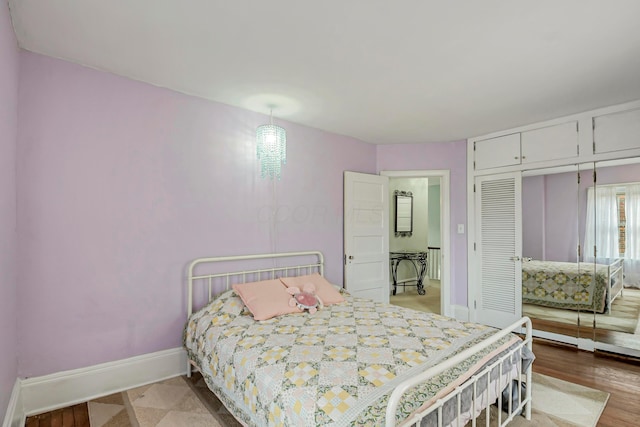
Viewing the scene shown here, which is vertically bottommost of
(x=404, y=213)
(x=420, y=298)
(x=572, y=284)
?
(x=420, y=298)

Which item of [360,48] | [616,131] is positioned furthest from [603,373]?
[360,48]

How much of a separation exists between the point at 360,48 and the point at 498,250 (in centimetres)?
320

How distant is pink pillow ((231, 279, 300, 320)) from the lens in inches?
102

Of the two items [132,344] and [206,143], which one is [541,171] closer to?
[206,143]

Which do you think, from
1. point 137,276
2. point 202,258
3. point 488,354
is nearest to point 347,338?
point 488,354

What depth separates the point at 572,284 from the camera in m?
3.56

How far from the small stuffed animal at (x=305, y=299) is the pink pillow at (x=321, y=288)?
A: 0.12 m

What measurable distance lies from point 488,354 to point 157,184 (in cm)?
268

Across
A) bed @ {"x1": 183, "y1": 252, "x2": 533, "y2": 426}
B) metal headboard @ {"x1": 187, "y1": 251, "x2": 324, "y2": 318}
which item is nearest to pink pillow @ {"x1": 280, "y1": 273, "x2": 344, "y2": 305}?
bed @ {"x1": 183, "y1": 252, "x2": 533, "y2": 426}

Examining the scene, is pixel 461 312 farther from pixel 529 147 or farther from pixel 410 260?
pixel 529 147

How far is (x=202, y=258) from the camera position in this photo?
9.61 ft

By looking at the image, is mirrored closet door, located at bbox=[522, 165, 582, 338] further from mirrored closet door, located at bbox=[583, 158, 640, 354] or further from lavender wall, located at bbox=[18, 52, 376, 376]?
lavender wall, located at bbox=[18, 52, 376, 376]

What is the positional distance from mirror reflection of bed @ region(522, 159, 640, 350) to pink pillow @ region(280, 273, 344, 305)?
8.01 feet

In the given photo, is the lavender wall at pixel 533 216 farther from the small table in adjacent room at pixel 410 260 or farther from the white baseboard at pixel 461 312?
the small table in adjacent room at pixel 410 260
